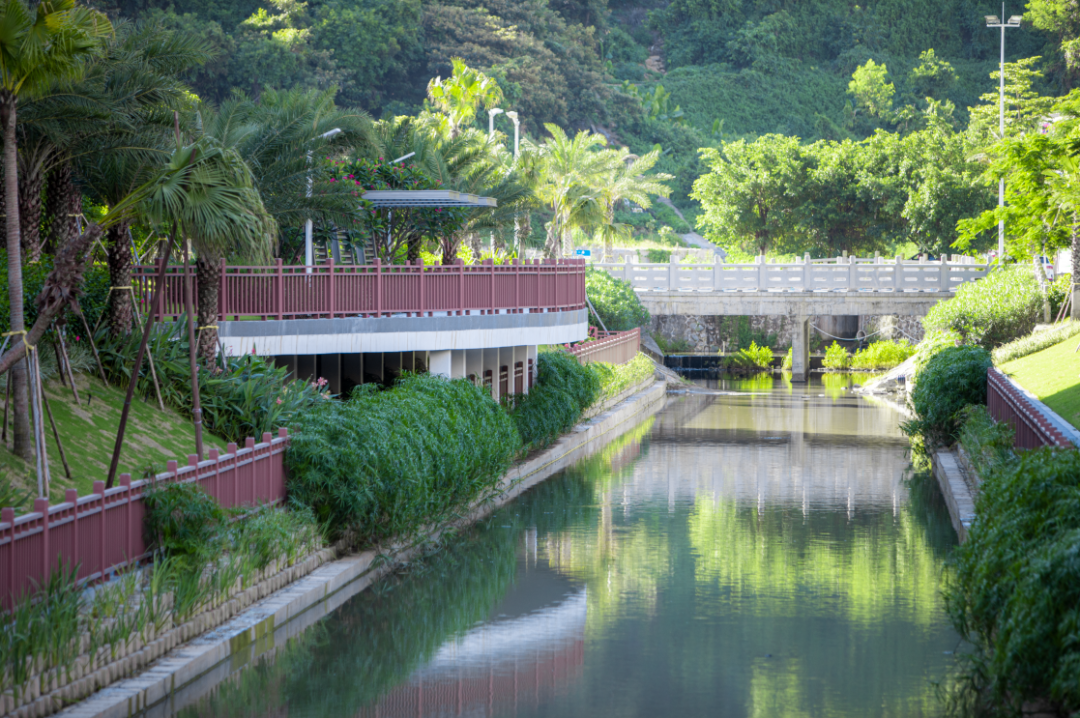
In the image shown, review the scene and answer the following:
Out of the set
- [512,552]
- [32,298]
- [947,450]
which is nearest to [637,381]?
[947,450]

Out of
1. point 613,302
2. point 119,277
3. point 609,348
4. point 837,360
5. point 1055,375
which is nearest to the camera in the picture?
point 119,277

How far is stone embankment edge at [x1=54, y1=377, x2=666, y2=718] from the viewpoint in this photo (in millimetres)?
10094

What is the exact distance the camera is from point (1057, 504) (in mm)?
9797

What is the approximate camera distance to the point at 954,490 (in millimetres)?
20953

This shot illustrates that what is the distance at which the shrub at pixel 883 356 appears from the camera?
51.3 meters

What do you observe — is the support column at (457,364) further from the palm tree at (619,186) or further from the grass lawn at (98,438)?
the palm tree at (619,186)

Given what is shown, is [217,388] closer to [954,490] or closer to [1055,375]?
[954,490]

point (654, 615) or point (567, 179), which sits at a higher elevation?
point (567, 179)

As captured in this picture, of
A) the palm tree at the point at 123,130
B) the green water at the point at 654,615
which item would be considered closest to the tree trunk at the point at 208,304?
the palm tree at the point at 123,130

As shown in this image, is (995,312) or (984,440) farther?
(995,312)

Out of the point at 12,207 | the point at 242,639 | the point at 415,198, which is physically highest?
the point at 415,198

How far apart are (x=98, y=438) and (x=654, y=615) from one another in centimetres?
740

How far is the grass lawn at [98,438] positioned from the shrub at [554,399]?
9567 millimetres

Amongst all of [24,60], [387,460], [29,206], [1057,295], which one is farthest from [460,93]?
[24,60]
